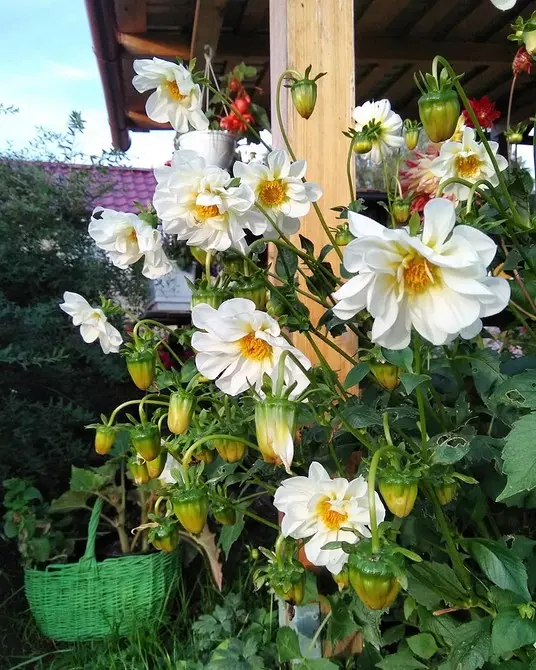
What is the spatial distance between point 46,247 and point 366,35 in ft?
5.05

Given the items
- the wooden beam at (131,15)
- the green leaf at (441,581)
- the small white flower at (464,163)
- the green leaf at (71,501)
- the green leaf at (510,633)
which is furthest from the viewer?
the wooden beam at (131,15)

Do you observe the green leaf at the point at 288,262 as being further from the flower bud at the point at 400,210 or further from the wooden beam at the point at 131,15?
the wooden beam at the point at 131,15

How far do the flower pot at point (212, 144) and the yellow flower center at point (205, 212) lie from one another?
1342 millimetres

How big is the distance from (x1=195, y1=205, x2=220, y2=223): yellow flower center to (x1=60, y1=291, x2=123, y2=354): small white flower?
1.14ft

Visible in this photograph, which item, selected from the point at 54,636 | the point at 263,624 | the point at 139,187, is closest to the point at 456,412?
the point at 263,624

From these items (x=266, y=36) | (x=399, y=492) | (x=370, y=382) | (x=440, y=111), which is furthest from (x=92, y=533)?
(x=266, y=36)

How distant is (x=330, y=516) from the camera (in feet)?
2.80

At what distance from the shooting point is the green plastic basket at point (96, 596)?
1810mm

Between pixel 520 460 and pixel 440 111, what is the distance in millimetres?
414

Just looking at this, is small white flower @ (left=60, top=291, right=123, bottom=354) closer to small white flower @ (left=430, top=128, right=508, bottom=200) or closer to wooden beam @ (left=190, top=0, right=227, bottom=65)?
small white flower @ (left=430, top=128, right=508, bottom=200)

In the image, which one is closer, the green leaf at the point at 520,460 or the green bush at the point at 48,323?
the green leaf at the point at 520,460

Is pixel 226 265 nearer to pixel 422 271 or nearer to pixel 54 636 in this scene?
pixel 422 271

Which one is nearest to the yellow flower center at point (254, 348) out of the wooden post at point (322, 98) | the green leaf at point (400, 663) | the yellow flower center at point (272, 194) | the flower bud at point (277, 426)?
the flower bud at point (277, 426)

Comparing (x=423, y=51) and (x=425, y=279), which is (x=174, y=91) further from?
(x=423, y=51)
